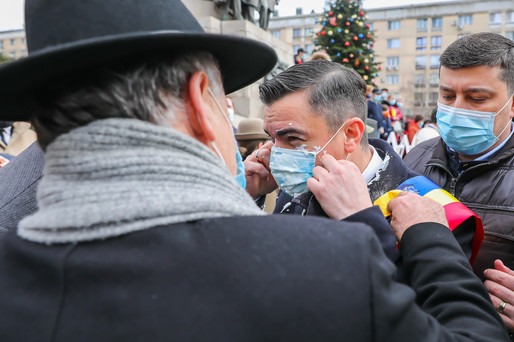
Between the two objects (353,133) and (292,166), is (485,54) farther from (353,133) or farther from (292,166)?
(292,166)

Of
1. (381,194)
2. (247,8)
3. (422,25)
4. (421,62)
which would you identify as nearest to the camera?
(381,194)

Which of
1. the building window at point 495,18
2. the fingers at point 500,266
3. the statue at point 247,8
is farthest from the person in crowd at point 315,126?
the building window at point 495,18

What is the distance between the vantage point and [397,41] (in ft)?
171

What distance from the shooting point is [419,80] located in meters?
51.3

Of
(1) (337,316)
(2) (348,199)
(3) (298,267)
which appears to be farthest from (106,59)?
(2) (348,199)

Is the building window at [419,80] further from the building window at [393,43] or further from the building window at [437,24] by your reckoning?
the building window at [437,24]

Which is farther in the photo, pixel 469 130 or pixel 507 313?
pixel 469 130

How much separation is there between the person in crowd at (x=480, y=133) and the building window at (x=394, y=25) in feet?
178

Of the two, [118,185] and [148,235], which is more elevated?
[118,185]

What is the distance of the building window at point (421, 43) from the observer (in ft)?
167

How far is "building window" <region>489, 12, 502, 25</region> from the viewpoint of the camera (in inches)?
1919

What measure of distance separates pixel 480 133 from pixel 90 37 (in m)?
2.39

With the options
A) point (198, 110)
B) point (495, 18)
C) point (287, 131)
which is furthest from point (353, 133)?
point (495, 18)

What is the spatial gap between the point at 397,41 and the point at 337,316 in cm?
5649
